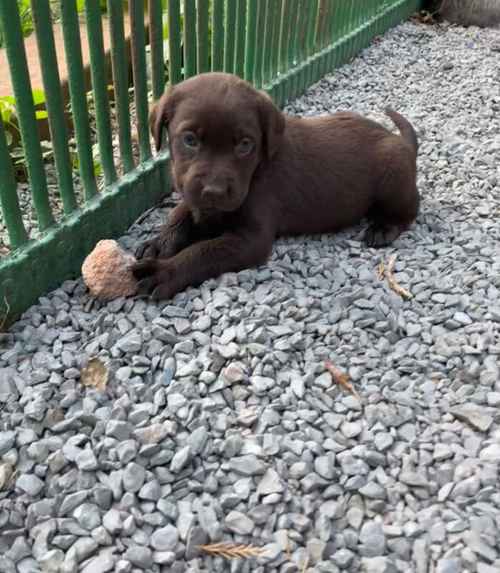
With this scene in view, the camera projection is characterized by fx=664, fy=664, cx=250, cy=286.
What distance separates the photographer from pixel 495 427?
8.74 ft

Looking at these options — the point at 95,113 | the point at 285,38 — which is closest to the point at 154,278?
the point at 95,113

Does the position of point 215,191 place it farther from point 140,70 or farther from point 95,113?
point 140,70

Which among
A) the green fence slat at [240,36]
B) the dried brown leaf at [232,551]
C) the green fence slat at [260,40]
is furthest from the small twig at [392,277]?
the green fence slat at [260,40]

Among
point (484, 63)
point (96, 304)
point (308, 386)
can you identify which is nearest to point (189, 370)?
point (308, 386)

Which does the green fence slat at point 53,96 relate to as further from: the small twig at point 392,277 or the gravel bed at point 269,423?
the small twig at point 392,277

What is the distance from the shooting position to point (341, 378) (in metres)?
2.86

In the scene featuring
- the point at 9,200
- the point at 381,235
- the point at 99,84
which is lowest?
the point at 381,235

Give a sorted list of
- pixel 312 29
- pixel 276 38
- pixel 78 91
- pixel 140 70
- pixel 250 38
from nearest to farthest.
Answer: pixel 78 91
pixel 140 70
pixel 250 38
pixel 276 38
pixel 312 29

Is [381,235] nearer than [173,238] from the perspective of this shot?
No

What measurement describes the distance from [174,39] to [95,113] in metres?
0.92

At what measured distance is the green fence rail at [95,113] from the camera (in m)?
3.08

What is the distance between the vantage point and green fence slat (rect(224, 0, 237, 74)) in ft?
16.3

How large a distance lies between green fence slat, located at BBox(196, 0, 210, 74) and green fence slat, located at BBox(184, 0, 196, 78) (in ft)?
0.20

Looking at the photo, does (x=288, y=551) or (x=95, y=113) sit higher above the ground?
(x=95, y=113)
